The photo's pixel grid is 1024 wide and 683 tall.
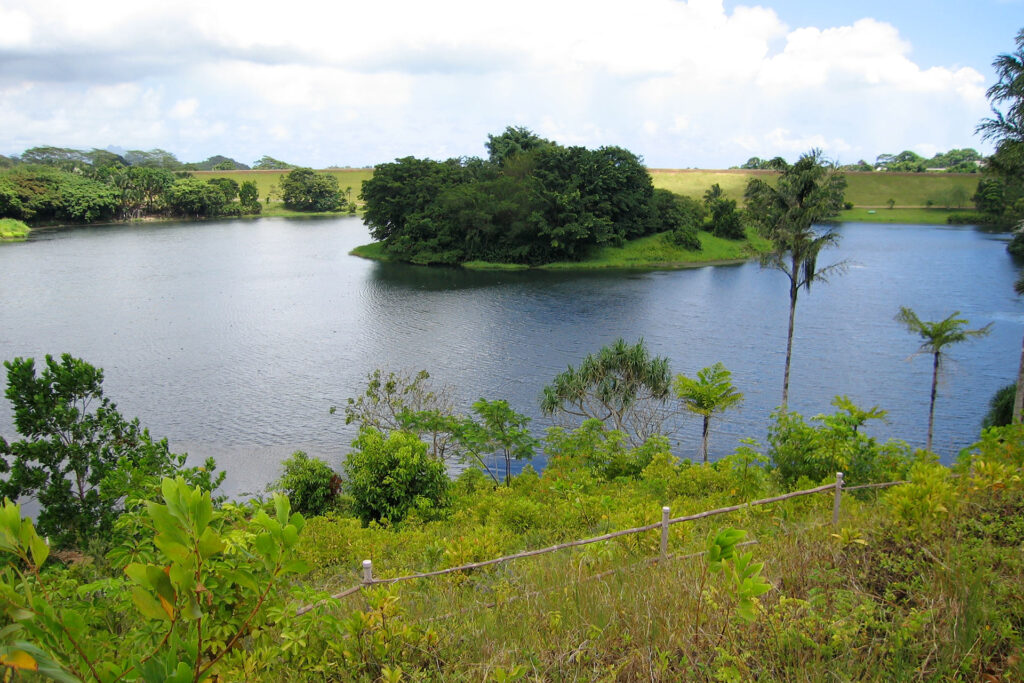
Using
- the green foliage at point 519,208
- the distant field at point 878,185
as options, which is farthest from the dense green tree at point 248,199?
the distant field at point 878,185

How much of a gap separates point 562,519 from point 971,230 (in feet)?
291

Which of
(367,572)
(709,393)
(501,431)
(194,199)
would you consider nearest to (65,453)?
(501,431)

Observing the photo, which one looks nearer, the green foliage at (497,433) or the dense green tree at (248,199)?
the green foliage at (497,433)

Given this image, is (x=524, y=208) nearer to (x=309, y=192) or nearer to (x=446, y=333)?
(x=446, y=333)

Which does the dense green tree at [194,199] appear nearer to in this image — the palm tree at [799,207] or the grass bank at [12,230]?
the grass bank at [12,230]

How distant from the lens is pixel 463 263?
2253 inches

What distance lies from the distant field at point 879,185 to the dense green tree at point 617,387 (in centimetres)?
7916

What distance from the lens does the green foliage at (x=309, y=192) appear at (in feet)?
352

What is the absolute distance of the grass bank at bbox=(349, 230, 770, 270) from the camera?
55875 millimetres

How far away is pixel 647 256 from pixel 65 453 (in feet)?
166

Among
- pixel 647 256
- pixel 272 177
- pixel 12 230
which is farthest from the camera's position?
pixel 272 177

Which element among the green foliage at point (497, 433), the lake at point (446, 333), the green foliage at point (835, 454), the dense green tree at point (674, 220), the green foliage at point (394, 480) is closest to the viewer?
the green foliage at point (835, 454)

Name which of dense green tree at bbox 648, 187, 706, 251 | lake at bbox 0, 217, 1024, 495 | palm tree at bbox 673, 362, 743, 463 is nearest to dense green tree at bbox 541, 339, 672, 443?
lake at bbox 0, 217, 1024, 495

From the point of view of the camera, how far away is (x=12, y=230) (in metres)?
72.1
